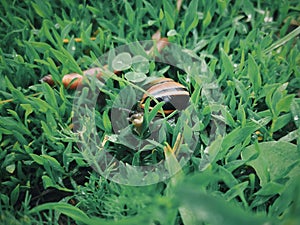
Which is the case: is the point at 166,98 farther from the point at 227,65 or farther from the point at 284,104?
the point at 284,104

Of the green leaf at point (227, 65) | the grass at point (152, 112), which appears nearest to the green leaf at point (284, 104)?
the grass at point (152, 112)

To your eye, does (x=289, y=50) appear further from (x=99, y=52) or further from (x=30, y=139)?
(x=30, y=139)

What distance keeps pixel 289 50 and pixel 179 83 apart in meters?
0.52

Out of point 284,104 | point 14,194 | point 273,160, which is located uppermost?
point 284,104

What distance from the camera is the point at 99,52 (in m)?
1.89

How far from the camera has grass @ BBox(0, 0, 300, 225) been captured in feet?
4.53

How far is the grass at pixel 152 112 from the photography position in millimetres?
1380

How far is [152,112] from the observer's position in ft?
5.02

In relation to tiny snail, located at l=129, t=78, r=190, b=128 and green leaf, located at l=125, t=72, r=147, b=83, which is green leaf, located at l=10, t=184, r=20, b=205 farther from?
green leaf, located at l=125, t=72, r=147, b=83

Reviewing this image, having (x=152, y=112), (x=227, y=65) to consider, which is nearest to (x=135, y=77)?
(x=152, y=112)

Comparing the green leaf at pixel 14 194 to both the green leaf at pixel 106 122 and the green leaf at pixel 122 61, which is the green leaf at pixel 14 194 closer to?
the green leaf at pixel 106 122

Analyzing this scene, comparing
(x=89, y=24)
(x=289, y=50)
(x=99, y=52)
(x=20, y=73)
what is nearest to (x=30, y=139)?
(x=20, y=73)

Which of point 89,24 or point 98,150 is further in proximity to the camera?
point 89,24

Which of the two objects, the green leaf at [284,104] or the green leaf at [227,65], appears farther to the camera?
the green leaf at [227,65]
